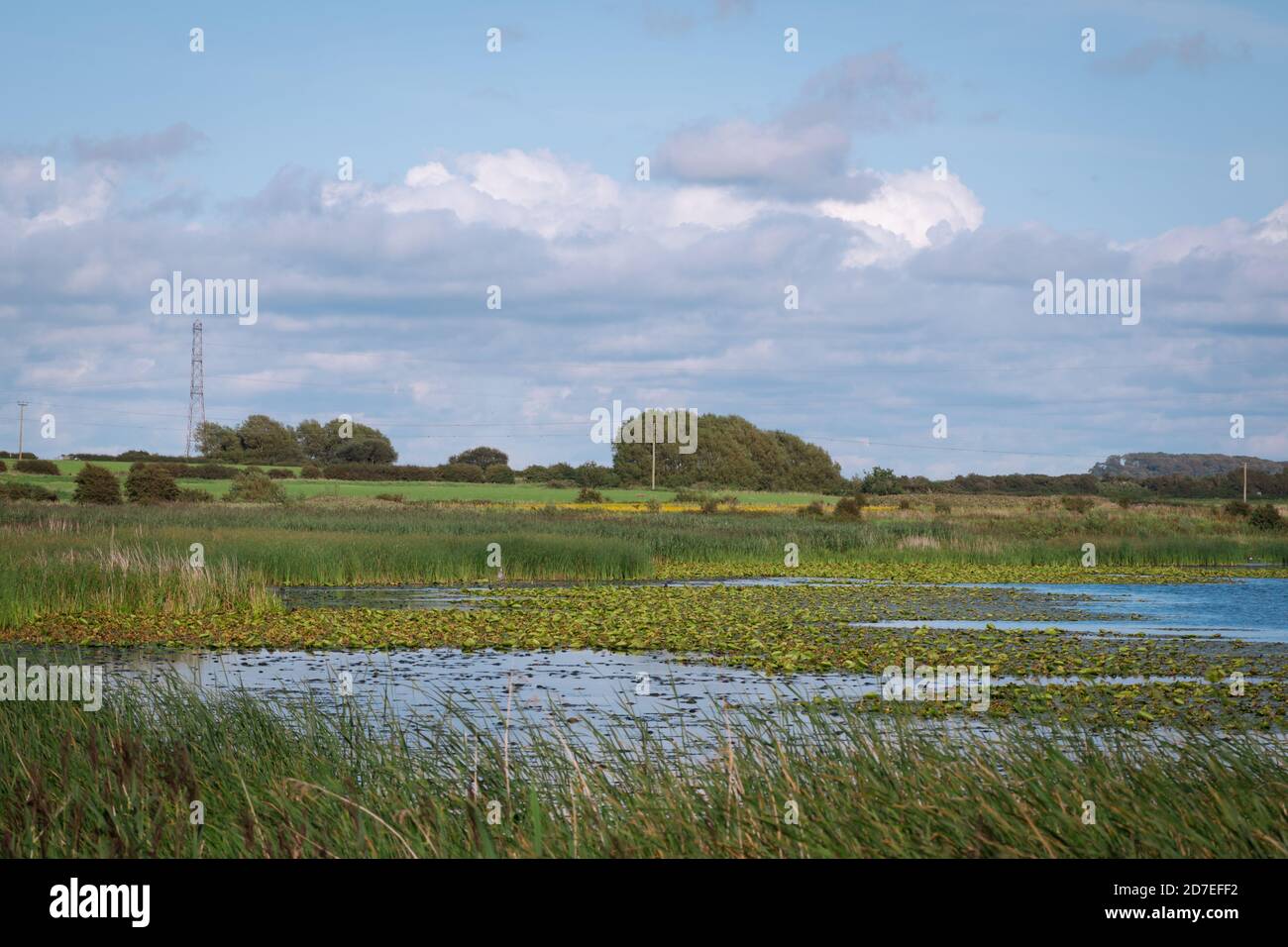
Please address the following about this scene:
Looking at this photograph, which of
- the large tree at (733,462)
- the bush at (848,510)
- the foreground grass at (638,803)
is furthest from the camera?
the large tree at (733,462)

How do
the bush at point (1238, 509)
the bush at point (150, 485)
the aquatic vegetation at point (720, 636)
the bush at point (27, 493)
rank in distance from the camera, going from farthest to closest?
the bush at point (150, 485) → the bush at point (27, 493) → the bush at point (1238, 509) → the aquatic vegetation at point (720, 636)

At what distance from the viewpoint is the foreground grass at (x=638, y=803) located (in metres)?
6.12

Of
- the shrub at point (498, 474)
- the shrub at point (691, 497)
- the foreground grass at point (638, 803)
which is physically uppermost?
the shrub at point (498, 474)

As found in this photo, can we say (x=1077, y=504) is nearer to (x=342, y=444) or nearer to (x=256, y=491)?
(x=256, y=491)

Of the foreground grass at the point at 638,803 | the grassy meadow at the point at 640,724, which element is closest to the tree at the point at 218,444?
the grassy meadow at the point at 640,724

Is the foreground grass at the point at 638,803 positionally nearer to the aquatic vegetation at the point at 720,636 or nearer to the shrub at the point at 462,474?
the aquatic vegetation at the point at 720,636

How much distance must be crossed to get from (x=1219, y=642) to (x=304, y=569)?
2081cm

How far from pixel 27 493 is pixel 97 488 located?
5.97 m

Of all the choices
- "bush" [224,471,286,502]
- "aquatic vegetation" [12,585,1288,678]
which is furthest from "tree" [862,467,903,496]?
"aquatic vegetation" [12,585,1288,678]

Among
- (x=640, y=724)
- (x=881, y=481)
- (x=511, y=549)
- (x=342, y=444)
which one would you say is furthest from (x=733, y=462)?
(x=640, y=724)

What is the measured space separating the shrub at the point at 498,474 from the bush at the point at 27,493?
40.7 m

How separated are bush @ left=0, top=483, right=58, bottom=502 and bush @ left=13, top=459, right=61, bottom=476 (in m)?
17.5
